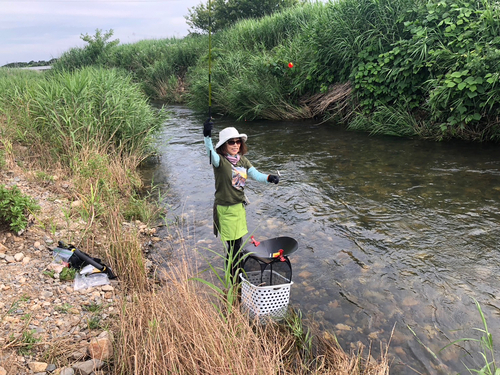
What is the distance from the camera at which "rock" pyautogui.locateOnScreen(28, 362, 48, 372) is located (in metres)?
2.67

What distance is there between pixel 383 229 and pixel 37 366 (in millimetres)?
4281

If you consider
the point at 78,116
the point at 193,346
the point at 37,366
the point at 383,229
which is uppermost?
the point at 78,116

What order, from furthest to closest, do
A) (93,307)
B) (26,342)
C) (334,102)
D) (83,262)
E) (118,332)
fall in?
(334,102) → (83,262) → (93,307) → (118,332) → (26,342)

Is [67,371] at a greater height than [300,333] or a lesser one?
greater

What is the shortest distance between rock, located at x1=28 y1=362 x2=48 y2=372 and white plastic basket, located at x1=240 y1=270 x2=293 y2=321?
4.90 ft

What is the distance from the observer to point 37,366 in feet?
8.80

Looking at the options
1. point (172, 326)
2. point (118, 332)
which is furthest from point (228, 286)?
point (118, 332)

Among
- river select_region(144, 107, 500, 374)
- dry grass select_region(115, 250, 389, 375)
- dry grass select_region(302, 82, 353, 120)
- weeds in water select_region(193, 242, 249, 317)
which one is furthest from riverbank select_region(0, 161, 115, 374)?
dry grass select_region(302, 82, 353, 120)

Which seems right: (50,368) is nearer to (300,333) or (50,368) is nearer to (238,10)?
(300,333)

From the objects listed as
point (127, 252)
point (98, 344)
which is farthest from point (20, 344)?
point (127, 252)

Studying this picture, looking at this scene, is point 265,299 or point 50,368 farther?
point 265,299

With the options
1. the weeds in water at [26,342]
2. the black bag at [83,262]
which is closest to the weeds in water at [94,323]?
the weeds in water at [26,342]

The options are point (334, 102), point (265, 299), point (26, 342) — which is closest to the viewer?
point (26, 342)

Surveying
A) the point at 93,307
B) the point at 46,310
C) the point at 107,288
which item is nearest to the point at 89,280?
the point at 107,288
